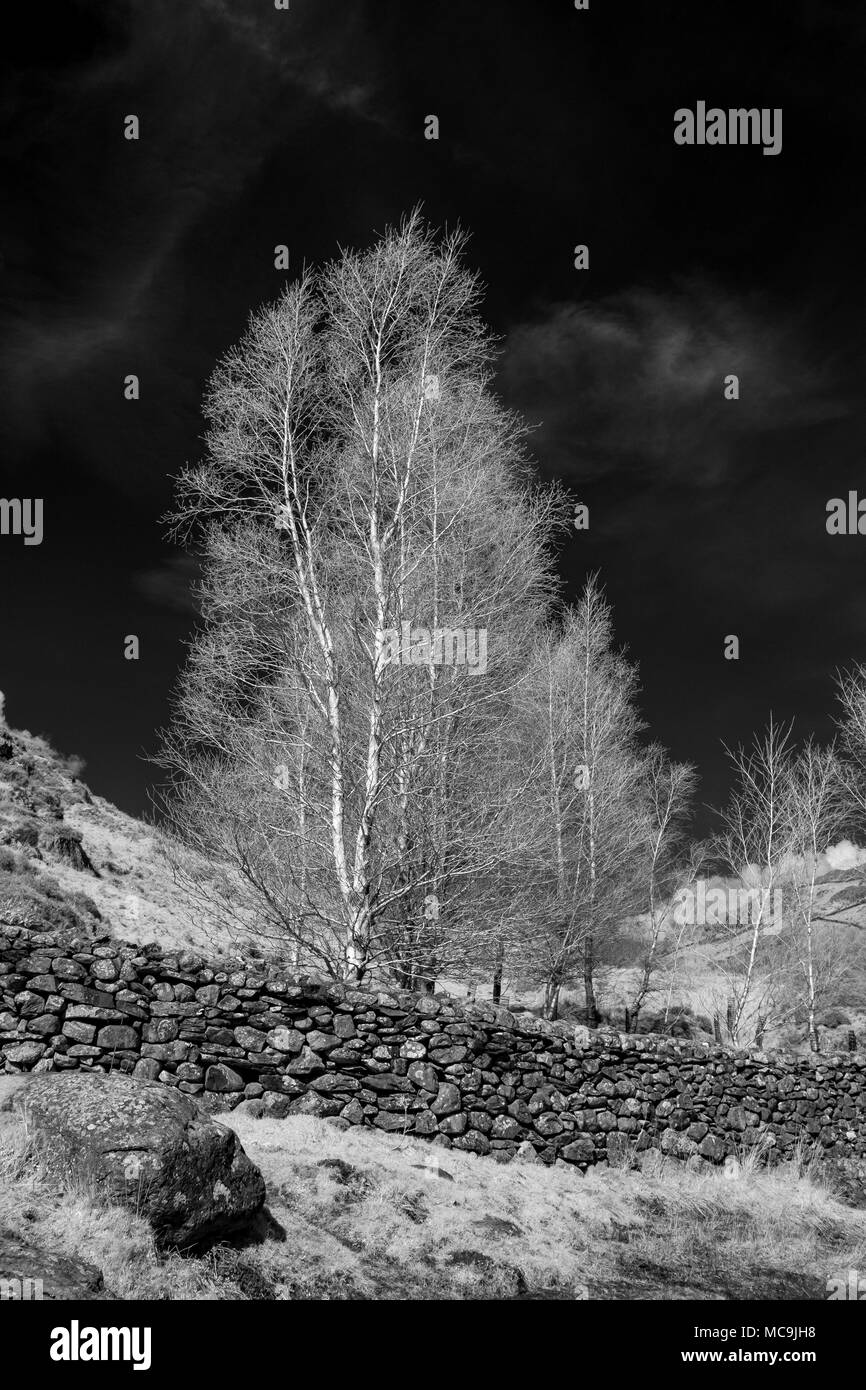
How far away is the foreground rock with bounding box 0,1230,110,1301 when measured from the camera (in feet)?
14.7

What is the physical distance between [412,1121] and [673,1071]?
4.34 m

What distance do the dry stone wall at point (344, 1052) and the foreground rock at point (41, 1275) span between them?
4127 mm

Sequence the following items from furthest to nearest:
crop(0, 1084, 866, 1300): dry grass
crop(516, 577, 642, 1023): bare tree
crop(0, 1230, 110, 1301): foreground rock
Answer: crop(516, 577, 642, 1023): bare tree → crop(0, 1084, 866, 1300): dry grass → crop(0, 1230, 110, 1301): foreground rock

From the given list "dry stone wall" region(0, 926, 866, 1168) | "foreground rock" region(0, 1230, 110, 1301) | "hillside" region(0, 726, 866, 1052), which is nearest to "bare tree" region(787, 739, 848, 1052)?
"hillside" region(0, 726, 866, 1052)

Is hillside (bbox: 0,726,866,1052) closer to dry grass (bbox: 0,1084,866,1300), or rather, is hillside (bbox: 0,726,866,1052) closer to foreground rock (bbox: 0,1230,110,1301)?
dry grass (bbox: 0,1084,866,1300)

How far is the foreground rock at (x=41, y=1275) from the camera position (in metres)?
4.47

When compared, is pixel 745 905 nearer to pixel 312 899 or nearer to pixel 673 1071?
pixel 673 1071

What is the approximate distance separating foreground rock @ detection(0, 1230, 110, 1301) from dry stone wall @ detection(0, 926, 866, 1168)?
413 cm

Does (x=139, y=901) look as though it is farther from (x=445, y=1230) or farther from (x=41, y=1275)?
(x=41, y=1275)

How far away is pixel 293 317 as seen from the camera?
1327cm

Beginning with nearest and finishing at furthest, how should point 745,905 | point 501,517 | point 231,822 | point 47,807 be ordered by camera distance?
point 231,822 < point 501,517 < point 745,905 < point 47,807

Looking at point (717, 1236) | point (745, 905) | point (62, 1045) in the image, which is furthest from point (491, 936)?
point (745, 905)

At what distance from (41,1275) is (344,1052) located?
17.6ft

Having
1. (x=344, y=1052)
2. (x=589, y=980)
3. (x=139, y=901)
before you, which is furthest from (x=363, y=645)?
(x=139, y=901)
